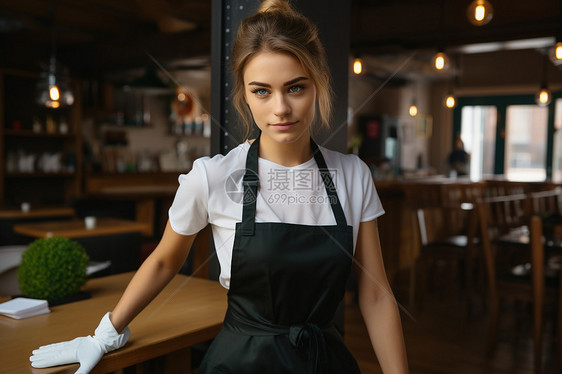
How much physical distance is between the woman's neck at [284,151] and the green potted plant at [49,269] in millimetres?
908

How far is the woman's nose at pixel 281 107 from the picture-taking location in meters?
1.17

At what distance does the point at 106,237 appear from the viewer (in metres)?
4.13

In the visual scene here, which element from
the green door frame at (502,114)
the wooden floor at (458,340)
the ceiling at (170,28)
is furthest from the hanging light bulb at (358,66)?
the green door frame at (502,114)

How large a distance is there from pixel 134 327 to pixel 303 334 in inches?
23.8

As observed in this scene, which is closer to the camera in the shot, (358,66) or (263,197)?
(263,197)

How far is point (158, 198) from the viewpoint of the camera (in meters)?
6.65

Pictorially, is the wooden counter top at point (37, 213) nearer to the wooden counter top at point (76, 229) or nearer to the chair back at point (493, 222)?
the wooden counter top at point (76, 229)

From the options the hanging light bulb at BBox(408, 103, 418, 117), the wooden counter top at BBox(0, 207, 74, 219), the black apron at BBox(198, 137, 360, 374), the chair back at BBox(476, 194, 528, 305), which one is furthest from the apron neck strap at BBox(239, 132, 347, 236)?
the hanging light bulb at BBox(408, 103, 418, 117)

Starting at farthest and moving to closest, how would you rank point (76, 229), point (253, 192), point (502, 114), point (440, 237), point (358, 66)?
point (502, 114) < point (358, 66) < point (440, 237) < point (76, 229) < point (253, 192)

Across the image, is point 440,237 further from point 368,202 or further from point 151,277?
point 151,277

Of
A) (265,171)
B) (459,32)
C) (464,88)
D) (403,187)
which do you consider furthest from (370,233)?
(464,88)

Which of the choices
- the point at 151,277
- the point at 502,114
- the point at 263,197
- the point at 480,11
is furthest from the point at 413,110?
the point at 151,277

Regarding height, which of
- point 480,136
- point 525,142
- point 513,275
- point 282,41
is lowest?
point 513,275

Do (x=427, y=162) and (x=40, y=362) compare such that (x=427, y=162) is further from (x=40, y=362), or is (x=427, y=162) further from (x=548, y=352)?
(x=40, y=362)
